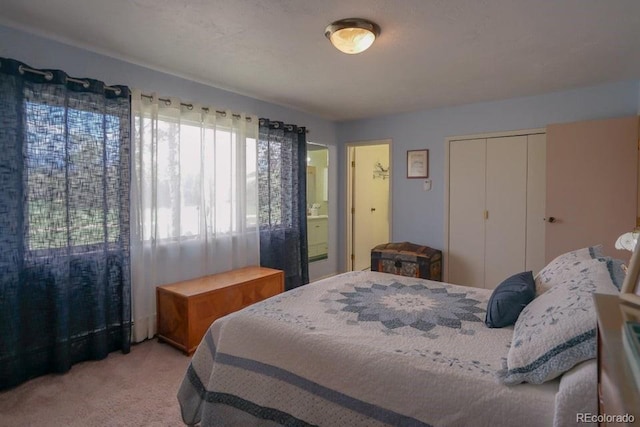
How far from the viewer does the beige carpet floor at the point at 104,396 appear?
193 cm

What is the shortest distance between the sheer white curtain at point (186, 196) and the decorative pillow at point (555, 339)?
9.00 feet

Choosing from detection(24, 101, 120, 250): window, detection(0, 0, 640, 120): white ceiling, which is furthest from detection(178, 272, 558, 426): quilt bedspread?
detection(0, 0, 640, 120): white ceiling

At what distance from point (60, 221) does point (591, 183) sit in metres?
4.41

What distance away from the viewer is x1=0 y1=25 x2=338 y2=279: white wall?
2289 mm

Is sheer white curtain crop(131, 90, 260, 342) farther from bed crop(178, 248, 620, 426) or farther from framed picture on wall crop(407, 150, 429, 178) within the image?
framed picture on wall crop(407, 150, 429, 178)

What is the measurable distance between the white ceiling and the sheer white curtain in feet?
1.40

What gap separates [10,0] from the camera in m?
1.96

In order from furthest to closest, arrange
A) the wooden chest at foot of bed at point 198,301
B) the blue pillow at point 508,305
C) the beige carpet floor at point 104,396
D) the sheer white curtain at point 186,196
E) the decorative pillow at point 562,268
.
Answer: the sheer white curtain at point 186,196 → the wooden chest at foot of bed at point 198,301 → the beige carpet floor at point 104,396 → the decorative pillow at point 562,268 → the blue pillow at point 508,305

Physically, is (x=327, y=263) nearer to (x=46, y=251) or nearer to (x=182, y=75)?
(x=182, y=75)

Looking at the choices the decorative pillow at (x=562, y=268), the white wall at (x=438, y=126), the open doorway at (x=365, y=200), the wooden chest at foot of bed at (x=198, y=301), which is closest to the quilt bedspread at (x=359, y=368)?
the decorative pillow at (x=562, y=268)

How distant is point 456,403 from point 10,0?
2984 millimetres

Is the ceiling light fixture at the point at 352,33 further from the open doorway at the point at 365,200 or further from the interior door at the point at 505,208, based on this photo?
the open doorway at the point at 365,200

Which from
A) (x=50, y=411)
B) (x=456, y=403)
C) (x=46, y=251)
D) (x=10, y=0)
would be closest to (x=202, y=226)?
(x=46, y=251)

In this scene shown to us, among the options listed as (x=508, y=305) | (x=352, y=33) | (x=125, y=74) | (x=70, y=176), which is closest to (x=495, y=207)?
(x=508, y=305)
